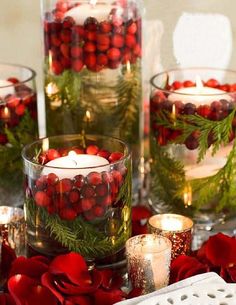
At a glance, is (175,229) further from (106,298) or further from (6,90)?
(6,90)

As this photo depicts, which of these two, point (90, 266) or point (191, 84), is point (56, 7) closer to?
point (191, 84)

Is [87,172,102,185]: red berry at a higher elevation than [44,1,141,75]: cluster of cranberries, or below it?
below

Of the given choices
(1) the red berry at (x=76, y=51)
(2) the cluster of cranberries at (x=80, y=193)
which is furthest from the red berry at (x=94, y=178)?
(1) the red berry at (x=76, y=51)

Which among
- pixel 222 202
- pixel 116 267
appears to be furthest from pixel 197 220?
pixel 116 267

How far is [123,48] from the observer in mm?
896

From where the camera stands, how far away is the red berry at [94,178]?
73 cm

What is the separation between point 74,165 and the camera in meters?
0.77

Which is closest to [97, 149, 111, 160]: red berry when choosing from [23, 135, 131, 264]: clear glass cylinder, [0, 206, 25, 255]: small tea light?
[23, 135, 131, 264]: clear glass cylinder

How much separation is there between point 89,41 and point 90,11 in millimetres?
36

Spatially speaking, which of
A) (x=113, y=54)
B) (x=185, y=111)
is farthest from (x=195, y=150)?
(x=113, y=54)

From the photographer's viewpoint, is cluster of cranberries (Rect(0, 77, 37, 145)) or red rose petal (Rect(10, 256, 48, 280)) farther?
cluster of cranberries (Rect(0, 77, 37, 145))

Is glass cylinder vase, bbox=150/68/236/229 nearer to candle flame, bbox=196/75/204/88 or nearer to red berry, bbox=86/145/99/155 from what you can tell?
candle flame, bbox=196/75/204/88

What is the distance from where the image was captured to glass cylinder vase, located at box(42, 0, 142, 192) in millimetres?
885

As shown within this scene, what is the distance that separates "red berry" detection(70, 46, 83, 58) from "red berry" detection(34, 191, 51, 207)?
0.21 m
